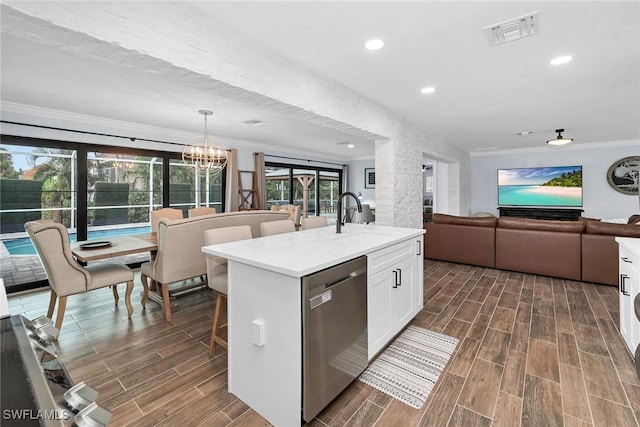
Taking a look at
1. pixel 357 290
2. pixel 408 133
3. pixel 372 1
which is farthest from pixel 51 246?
pixel 408 133

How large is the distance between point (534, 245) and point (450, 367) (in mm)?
3140

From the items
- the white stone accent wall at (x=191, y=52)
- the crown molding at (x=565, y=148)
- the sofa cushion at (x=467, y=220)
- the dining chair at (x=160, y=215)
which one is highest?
the crown molding at (x=565, y=148)

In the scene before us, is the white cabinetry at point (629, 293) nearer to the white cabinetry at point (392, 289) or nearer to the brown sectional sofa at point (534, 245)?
the white cabinetry at point (392, 289)

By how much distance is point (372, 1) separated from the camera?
188cm

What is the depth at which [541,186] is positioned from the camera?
7.48 metres

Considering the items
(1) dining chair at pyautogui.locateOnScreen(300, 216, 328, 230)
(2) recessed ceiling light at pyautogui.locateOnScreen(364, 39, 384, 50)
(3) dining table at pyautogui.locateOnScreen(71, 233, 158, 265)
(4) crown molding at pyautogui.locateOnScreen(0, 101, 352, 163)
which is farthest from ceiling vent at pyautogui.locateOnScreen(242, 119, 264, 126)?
(2) recessed ceiling light at pyautogui.locateOnScreen(364, 39, 384, 50)

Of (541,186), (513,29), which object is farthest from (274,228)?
(541,186)

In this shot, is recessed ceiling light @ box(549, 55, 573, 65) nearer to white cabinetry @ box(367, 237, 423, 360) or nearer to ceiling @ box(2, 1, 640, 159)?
ceiling @ box(2, 1, 640, 159)

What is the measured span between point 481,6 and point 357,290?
1997mm

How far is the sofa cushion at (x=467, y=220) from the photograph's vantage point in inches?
185

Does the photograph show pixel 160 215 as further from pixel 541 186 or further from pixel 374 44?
pixel 541 186

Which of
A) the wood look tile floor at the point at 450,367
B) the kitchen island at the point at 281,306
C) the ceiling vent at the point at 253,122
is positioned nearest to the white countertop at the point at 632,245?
the wood look tile floor at the point at 450,367

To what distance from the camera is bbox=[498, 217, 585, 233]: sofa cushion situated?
4047mm

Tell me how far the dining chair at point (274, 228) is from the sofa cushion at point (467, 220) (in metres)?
3.24
